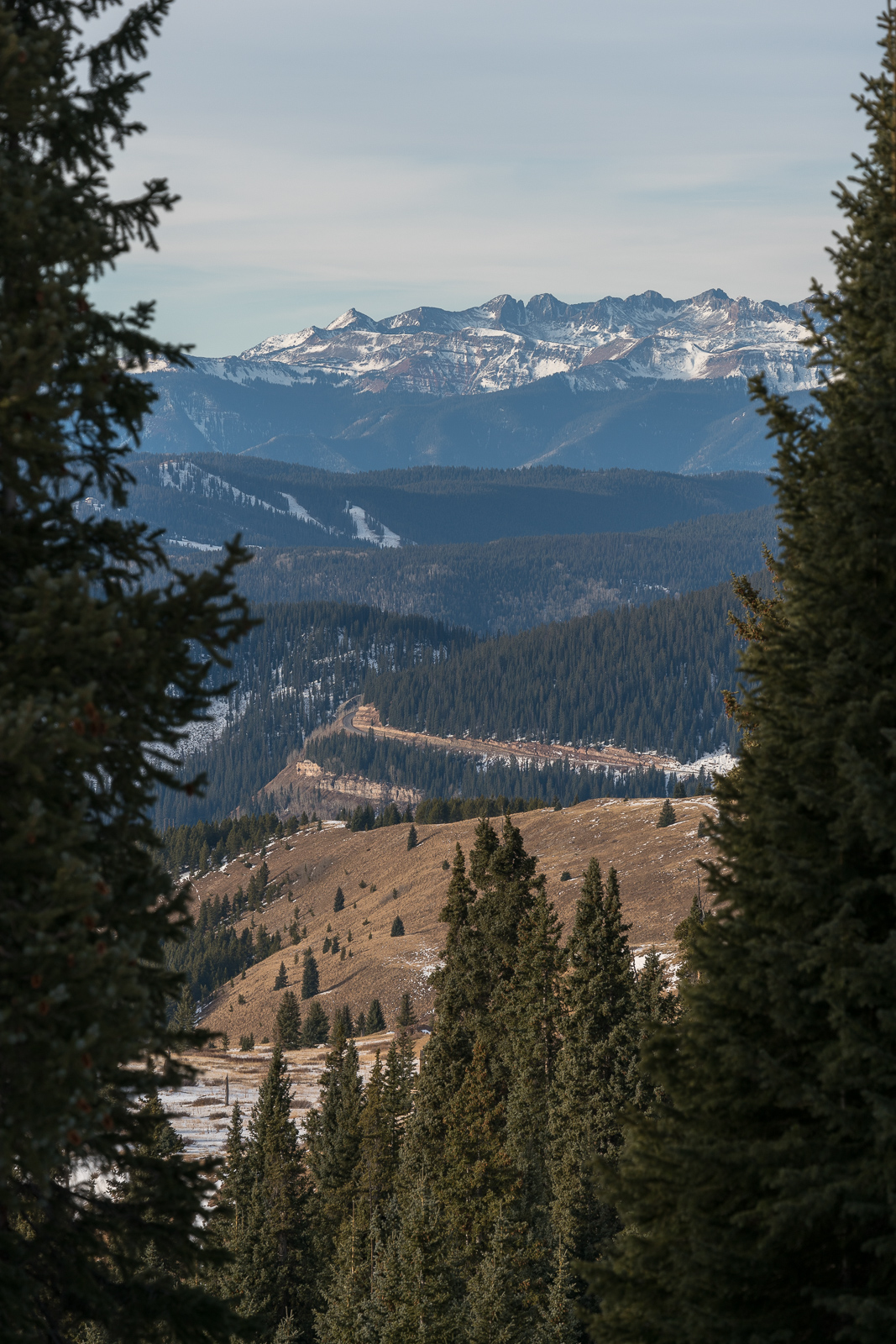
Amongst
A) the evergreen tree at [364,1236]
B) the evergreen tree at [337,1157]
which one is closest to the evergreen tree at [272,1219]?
the evergreen tree at [337,1157]

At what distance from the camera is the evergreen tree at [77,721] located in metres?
8.88

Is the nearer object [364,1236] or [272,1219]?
[364,1236]

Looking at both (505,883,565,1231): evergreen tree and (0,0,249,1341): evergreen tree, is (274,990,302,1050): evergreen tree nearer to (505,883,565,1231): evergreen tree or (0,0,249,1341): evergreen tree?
(505,883,565,1231): evergreen tree

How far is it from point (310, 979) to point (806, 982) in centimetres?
17849

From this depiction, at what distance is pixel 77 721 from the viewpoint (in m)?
9.34

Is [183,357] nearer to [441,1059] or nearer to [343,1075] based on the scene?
[441,1059]

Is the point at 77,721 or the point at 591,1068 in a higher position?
the point at 77,721

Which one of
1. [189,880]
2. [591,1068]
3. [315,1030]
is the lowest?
[315,1030]

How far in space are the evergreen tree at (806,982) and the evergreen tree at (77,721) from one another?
4.82 metres

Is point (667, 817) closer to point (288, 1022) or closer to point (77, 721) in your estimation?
point (288, 1022)

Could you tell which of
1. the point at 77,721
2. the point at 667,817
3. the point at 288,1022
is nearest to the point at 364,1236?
the point at 77,721

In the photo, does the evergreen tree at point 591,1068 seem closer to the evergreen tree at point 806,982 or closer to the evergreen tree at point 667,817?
the evergreen tree at point 806,982

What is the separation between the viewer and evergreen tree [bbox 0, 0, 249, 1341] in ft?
29.1

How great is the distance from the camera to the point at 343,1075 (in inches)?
2309
